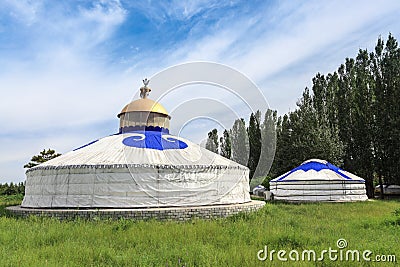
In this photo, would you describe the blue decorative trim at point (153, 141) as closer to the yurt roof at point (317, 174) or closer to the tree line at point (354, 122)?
the yurt roof at point (317, 174)

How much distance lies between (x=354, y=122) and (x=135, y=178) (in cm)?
1749

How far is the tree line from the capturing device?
20.8m

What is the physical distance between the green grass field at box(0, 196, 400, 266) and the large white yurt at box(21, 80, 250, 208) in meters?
1.17

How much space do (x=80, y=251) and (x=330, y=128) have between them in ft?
68.3

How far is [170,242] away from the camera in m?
6.07

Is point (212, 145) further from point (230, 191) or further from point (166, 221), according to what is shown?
point (166, 221)

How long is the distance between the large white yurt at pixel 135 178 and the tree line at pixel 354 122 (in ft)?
32.7

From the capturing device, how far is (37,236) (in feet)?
21.1

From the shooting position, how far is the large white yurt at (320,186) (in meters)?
15.6

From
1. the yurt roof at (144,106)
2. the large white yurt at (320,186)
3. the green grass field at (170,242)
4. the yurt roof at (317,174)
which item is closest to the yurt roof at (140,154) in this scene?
→ the yurt roof at (144,106)

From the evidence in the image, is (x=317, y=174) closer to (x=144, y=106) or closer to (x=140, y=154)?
(x=144, y=106)

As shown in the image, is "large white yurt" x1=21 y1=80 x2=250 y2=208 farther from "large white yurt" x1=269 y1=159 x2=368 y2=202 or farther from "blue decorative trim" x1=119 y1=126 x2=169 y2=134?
"large white yurt" x1=269 y1=159 x2=368 y2=202

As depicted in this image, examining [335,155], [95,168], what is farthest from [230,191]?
[335,155]

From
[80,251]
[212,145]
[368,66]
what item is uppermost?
[368,66]
